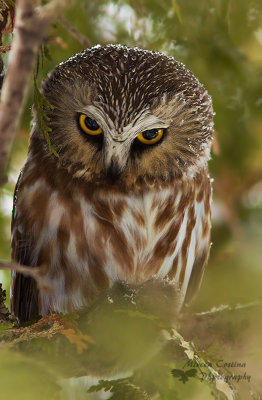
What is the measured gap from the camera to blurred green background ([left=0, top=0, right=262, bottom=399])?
1806mm

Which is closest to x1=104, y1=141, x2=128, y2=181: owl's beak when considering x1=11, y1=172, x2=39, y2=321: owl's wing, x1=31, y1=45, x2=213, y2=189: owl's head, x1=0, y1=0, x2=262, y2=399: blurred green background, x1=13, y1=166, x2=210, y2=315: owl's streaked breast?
x1=31, y1=45, x2=213, y2=189: owl's head

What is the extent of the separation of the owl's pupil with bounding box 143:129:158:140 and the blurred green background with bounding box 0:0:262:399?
320 mm

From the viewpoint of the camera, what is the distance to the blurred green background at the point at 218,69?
5.92 ft

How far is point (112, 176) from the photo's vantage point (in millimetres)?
1743

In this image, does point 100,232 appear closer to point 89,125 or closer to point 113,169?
point 113,169

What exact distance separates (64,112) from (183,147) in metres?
0.45

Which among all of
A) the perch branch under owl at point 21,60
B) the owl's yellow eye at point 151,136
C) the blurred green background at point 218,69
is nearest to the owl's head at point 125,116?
the owl's yellow eye at point 151,136

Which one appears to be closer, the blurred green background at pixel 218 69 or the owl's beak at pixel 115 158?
the owl's beak at pixel 115 158

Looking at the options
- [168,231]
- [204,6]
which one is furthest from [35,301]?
[204,6]

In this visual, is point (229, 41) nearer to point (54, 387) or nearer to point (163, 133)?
point (163, 133)

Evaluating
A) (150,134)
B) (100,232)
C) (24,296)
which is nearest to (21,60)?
(150,134)

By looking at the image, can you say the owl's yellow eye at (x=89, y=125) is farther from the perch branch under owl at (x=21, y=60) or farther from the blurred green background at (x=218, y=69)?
the perch branch under owl at (x=21, y=60)

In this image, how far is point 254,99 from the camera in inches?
84.6

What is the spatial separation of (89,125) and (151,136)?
0.21 m
